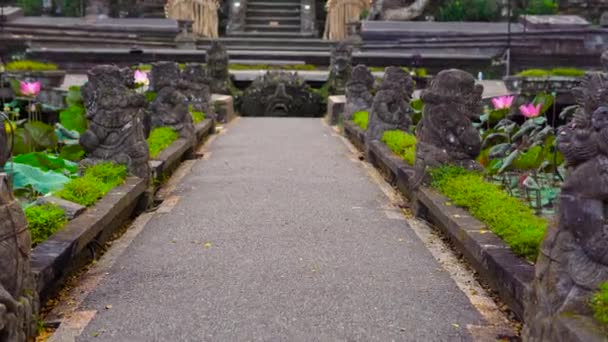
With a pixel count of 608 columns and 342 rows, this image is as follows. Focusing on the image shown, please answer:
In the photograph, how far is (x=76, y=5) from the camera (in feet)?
91.5

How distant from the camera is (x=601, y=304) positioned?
3582 mm

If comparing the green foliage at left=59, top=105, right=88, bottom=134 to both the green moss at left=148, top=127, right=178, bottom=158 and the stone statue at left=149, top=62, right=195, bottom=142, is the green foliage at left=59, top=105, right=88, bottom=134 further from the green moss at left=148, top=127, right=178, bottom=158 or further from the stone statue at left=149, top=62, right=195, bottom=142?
the stone statue at left=149, top=62, right=195, bottom=142

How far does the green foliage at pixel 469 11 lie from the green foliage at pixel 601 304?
23.0 meters

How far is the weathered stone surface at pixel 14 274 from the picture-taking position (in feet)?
12.6

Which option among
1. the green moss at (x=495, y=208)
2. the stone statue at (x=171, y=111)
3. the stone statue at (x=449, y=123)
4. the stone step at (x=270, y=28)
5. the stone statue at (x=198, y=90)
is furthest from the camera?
the stone step at (x=270, y=28)

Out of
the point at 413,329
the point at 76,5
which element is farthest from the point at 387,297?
the point at 76,5

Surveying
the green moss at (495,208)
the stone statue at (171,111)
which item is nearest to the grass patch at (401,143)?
the green moss at (495,208)

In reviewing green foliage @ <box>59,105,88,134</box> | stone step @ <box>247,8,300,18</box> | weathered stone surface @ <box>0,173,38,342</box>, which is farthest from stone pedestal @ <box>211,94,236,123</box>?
stone step @ <box>247,8,300,18</box>

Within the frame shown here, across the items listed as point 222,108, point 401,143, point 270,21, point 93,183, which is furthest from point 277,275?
point 270,21

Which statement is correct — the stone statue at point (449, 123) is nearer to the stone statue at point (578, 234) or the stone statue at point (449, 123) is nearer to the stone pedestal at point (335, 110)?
the stone statue at point (578, 234)

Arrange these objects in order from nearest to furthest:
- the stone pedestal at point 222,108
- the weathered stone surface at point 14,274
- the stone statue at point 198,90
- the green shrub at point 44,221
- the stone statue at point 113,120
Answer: the weathered stone surface at point 14,274, the green shrub at point 44,221, the stone statue at point 113,120, the stone statue at point 198,90, the stone pedestal at point 222,108

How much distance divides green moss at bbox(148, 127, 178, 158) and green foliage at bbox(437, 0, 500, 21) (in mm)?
16377

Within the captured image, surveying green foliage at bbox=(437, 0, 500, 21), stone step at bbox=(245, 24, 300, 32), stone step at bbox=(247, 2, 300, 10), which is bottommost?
stone step at bbox=(245, 24, 300, 32)

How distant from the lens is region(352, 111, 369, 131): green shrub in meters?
12.7
